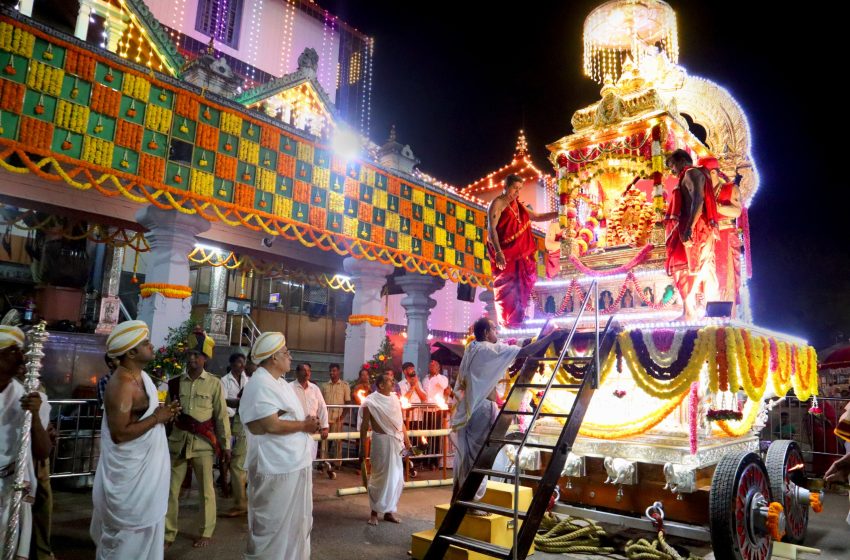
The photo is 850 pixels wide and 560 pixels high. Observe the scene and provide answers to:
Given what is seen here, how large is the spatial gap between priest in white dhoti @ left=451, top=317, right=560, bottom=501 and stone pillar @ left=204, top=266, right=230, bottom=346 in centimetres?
1195

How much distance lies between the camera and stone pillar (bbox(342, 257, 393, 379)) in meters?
12.2

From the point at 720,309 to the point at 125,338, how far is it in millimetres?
5313

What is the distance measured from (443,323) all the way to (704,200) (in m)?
14.2

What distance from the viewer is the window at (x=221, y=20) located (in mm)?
16750

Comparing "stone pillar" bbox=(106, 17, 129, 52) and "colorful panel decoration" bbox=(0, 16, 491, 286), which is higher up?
"stone pillar" bbox=(106, 17, 129, 52)

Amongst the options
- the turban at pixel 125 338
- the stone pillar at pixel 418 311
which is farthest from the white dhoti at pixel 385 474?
the stone pillar at pixel 418 311

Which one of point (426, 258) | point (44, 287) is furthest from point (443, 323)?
point (44, 287)

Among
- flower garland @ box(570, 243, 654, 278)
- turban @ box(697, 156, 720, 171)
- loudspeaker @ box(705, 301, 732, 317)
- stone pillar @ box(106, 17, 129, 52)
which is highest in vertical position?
stone pillar @ box(106, 17, 129, 52)

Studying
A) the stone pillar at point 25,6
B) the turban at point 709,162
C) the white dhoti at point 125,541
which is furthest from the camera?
the stone pillar at point 25,6

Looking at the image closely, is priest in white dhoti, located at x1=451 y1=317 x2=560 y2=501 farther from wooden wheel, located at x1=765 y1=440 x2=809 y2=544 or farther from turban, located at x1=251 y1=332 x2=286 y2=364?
wooden wheel, located at x1=765 y1=440 x2=809 y2=544

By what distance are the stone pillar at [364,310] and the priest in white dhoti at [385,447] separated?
5025 mm

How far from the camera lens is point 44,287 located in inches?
569

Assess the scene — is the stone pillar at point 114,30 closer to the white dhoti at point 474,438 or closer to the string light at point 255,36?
the string light at point 255,36

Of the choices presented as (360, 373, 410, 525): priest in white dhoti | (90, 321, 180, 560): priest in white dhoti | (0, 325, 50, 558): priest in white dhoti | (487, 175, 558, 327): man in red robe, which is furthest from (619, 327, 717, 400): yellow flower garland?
(0, 325, 50, 558): priest in white dhoti
